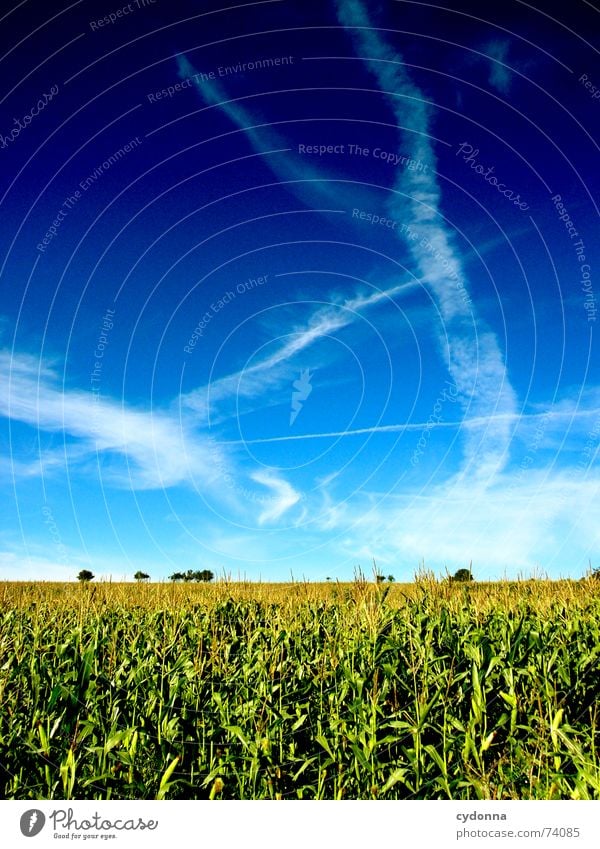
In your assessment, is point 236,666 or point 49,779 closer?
point 49,779

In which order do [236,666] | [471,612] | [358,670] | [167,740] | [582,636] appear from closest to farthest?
[167,740] → [358,670] → [236,666] → [582,636] → [471,612]

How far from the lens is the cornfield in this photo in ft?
23.7

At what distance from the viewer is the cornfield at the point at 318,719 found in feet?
23.7

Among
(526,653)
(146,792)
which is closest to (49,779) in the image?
(146,792)

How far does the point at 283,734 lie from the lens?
27.3 feet

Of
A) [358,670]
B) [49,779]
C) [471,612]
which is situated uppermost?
[471,612]

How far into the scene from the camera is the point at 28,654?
11805 mm

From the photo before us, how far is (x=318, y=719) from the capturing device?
852cm

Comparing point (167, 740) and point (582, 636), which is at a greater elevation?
point (582, 636)

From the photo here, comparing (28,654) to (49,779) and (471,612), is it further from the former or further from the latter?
(471,612)
